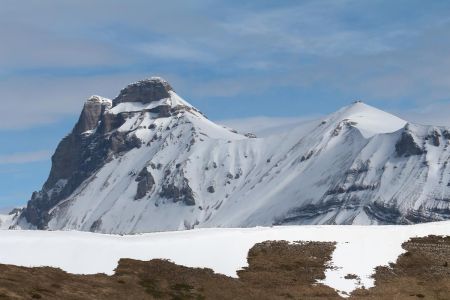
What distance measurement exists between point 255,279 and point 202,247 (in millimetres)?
10807

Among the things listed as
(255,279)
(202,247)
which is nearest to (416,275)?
(255,279)

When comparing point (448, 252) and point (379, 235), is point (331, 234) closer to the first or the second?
point (379, 235)

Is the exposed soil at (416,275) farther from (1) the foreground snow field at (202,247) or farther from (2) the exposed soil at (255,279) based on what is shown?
(1) the foreground snow field at (202,247)

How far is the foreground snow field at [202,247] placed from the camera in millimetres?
81188

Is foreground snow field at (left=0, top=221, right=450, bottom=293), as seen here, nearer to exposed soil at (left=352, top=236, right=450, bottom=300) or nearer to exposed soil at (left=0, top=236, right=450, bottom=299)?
exposed soil at (left=352, top=236, right=450, bottom=300)

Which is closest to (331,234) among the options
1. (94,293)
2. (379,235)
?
(379,235)

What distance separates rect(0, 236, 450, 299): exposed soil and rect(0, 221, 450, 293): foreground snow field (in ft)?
4.98

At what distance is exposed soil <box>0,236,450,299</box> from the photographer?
2751 inches

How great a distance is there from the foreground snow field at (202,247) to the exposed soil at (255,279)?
1.52m

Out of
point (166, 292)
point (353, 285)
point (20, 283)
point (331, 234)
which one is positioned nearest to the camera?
point (20, 283)

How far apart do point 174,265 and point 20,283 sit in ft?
66.6

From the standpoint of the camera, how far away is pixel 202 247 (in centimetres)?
9119

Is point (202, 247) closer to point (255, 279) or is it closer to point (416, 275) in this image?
point (255, 279)

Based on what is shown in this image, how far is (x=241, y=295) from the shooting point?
75.9 metres
